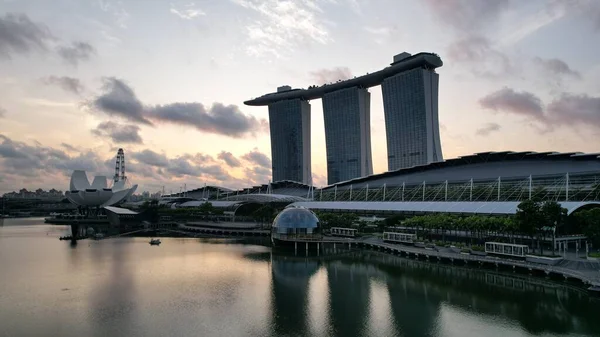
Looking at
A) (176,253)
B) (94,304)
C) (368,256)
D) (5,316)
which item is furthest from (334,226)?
(5,316)

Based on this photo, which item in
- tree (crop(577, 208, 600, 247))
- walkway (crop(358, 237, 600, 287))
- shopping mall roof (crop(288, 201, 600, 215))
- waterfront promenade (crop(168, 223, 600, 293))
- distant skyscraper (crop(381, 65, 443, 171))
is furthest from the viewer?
distant skyscraper (crop(381, 65, 443, 171))

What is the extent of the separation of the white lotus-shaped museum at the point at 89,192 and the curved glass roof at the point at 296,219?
99.3 metres

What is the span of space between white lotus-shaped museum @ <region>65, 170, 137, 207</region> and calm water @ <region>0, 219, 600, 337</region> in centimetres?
9283

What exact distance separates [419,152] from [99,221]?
115407mm

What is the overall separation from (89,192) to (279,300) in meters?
129

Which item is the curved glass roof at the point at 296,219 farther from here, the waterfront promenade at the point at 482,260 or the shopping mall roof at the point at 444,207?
the shopping mall roof at the point at 444,207

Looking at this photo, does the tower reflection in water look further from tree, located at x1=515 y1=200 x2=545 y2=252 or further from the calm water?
tree, located at x1=515 y1=200 x2=545 y2=252

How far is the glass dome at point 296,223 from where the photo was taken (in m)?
68.6

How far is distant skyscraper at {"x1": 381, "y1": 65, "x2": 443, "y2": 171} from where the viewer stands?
528 ft

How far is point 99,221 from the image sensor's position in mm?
132875

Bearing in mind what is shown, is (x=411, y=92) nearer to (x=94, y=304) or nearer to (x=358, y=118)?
(x=358, y=118)

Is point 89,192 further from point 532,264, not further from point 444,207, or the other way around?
point 532,264

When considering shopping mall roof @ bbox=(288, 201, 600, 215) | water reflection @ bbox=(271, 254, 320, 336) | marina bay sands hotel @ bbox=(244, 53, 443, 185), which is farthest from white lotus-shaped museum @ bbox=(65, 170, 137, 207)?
water reflection @ bbox=(271, 254, 320, 336)

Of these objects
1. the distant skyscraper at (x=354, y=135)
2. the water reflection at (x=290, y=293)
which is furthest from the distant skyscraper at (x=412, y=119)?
the water reflection at (x=290, y=293)
